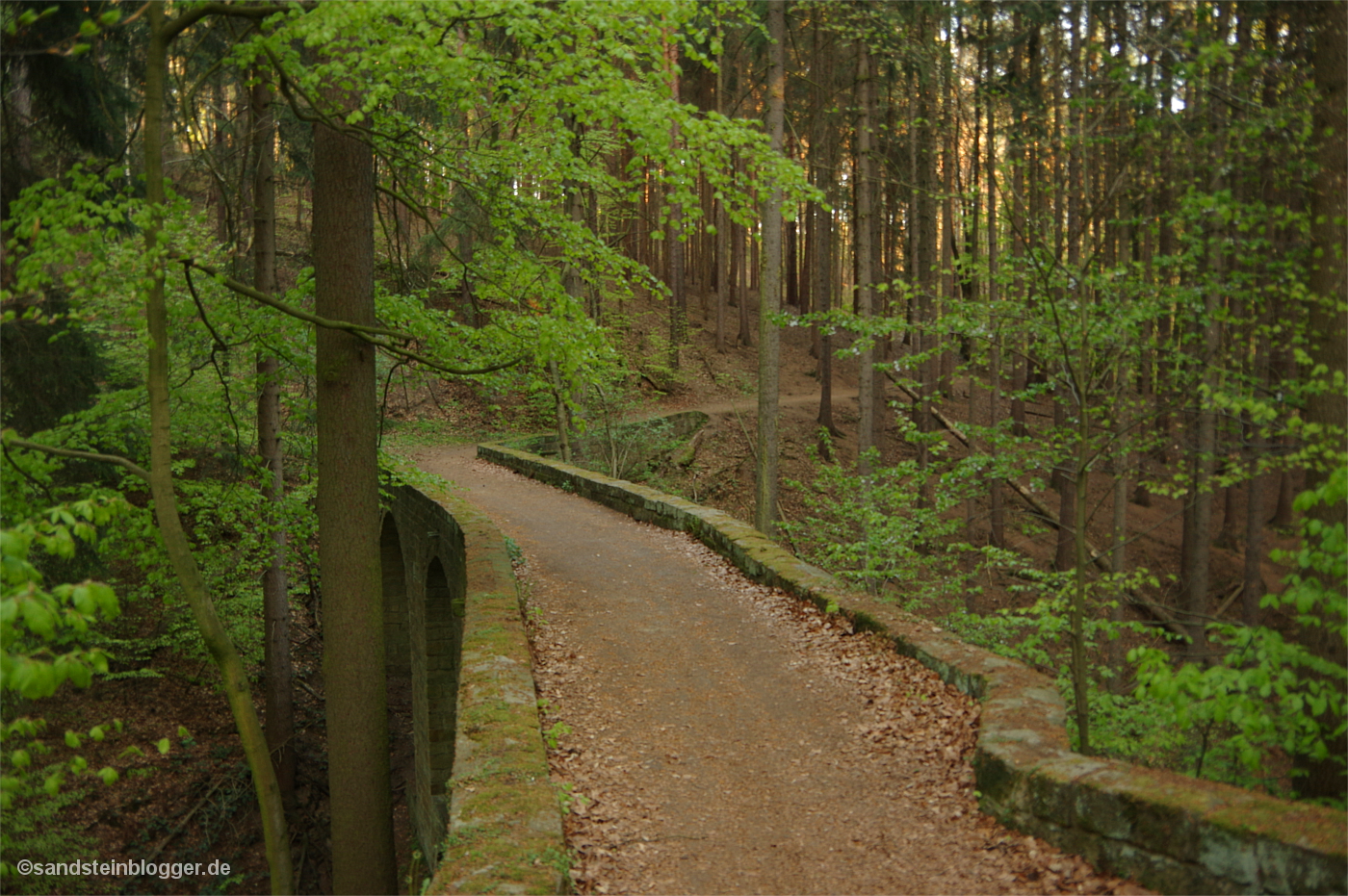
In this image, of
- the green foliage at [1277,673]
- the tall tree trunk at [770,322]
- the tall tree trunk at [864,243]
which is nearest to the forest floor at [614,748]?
the green foliage at [1277,673]

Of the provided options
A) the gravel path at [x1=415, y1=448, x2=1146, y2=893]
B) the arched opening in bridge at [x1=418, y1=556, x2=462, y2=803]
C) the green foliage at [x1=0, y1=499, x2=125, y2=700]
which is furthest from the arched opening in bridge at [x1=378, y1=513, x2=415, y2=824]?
the green foliage at [x1=0, y1=499, x2=125, y2=700]

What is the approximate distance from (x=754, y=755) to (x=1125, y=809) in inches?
91.1

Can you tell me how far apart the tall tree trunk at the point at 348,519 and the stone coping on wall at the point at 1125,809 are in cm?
415

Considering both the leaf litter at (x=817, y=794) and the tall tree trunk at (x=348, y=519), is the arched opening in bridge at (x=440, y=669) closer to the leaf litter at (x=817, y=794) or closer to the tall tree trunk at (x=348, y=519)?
the tall tree trunk at (x=348, y=519)

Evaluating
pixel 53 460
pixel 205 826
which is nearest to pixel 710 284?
pixel 205 826

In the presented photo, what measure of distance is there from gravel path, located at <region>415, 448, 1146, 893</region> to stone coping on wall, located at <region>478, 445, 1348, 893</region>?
0.14m

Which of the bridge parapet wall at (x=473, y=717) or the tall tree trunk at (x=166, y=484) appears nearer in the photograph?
the bridge parapet wall at (x=473, y=717)

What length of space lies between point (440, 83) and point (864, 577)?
7.90m

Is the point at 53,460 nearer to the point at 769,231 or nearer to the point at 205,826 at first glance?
the point at 205,826

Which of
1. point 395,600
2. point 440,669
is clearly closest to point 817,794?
point 440,669

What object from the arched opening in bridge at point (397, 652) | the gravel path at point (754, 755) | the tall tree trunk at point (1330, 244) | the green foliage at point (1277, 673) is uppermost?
the tall tree trunk at point (1330, 244)

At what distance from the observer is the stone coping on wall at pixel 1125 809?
3.01 metres

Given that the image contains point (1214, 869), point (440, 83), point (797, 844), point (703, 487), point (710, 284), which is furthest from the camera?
point (710, 284)

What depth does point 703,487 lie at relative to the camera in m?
20.1
